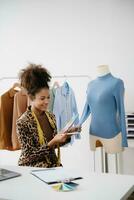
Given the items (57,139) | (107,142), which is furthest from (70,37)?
(57,139)

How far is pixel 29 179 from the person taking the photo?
1.56 m

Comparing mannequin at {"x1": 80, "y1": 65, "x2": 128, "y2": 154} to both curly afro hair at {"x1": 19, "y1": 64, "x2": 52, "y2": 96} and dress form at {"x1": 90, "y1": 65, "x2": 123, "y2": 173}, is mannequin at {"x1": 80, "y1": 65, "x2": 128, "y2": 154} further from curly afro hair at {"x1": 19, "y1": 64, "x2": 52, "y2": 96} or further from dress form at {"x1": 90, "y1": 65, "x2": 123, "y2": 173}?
curly afro hair at {"x1": 19, "y1": 64, "x2": 52, "y2": 96}

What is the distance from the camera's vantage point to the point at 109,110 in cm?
279

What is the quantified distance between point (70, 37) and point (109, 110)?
4.55ft

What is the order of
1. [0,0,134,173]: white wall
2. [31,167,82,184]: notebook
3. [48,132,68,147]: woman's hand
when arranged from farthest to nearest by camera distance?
[0,0,134,173]: white wall < [48,132,68,147]: woman's hand < [31,167,82,184]: notebook

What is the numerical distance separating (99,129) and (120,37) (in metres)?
1.26

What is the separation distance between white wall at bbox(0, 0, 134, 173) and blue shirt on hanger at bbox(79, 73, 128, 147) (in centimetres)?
74

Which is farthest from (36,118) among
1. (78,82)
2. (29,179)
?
(78,82)

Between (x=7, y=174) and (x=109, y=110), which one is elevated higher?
(x=109, y=110)

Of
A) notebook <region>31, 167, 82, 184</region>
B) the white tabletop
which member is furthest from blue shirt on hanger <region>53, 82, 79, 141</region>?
the white tabletop

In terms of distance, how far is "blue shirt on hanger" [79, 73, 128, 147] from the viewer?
110 inches

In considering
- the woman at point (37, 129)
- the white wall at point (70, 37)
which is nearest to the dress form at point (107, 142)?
the woman at point (37, 129)

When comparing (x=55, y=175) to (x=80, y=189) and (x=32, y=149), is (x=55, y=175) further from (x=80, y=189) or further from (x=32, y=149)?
(x=32, y=149)

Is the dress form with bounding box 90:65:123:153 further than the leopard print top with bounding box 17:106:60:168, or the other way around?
the dress form with bounding box 90:65:123:153
